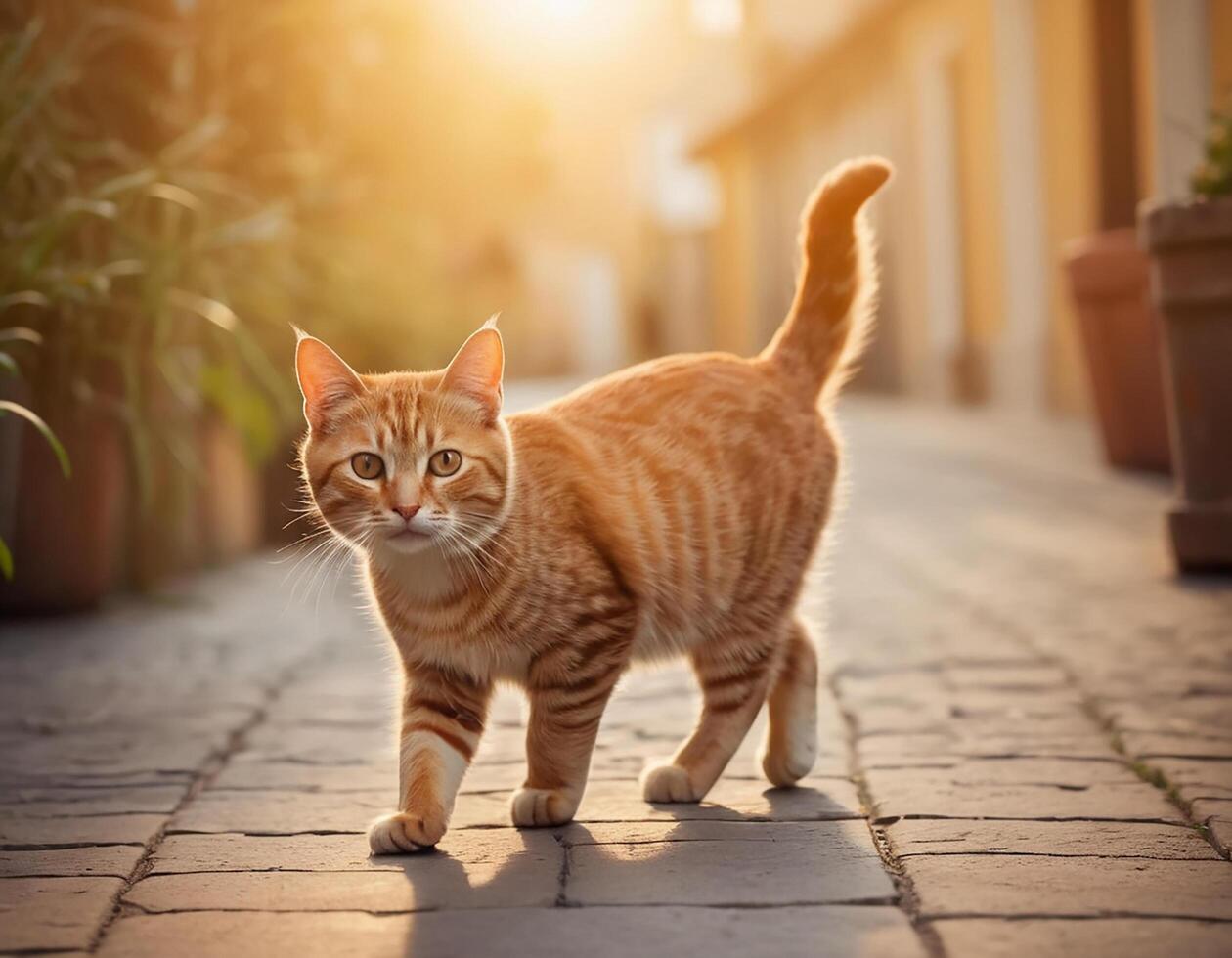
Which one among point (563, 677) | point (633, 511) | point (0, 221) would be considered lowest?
point (563, 677)

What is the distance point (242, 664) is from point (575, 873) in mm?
2200

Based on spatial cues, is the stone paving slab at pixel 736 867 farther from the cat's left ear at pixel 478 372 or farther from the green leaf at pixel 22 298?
the green leaf at pixel 22 298

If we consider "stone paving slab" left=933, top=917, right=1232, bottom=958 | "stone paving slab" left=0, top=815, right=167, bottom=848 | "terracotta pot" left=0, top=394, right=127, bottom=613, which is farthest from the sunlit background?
"stone paving slab" left=933, top=917, right=1232, bottom=958

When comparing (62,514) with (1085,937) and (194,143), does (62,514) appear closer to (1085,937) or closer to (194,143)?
(194,143)

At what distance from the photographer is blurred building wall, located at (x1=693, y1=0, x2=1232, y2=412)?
8.30m

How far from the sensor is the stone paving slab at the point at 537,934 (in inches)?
76.5

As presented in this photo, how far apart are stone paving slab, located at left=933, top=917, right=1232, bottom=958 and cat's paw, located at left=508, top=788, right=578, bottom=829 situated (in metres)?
0.76

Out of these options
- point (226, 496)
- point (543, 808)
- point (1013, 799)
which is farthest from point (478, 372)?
point (226, 496)

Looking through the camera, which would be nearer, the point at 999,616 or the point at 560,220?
the point at 999,616

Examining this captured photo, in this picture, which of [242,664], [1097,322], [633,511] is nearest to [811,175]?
[1097,322]

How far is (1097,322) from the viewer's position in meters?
7.12

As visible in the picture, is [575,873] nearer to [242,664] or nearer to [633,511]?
[633,511]

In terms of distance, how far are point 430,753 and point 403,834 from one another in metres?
0.19

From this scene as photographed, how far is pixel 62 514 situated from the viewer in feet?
16.1
